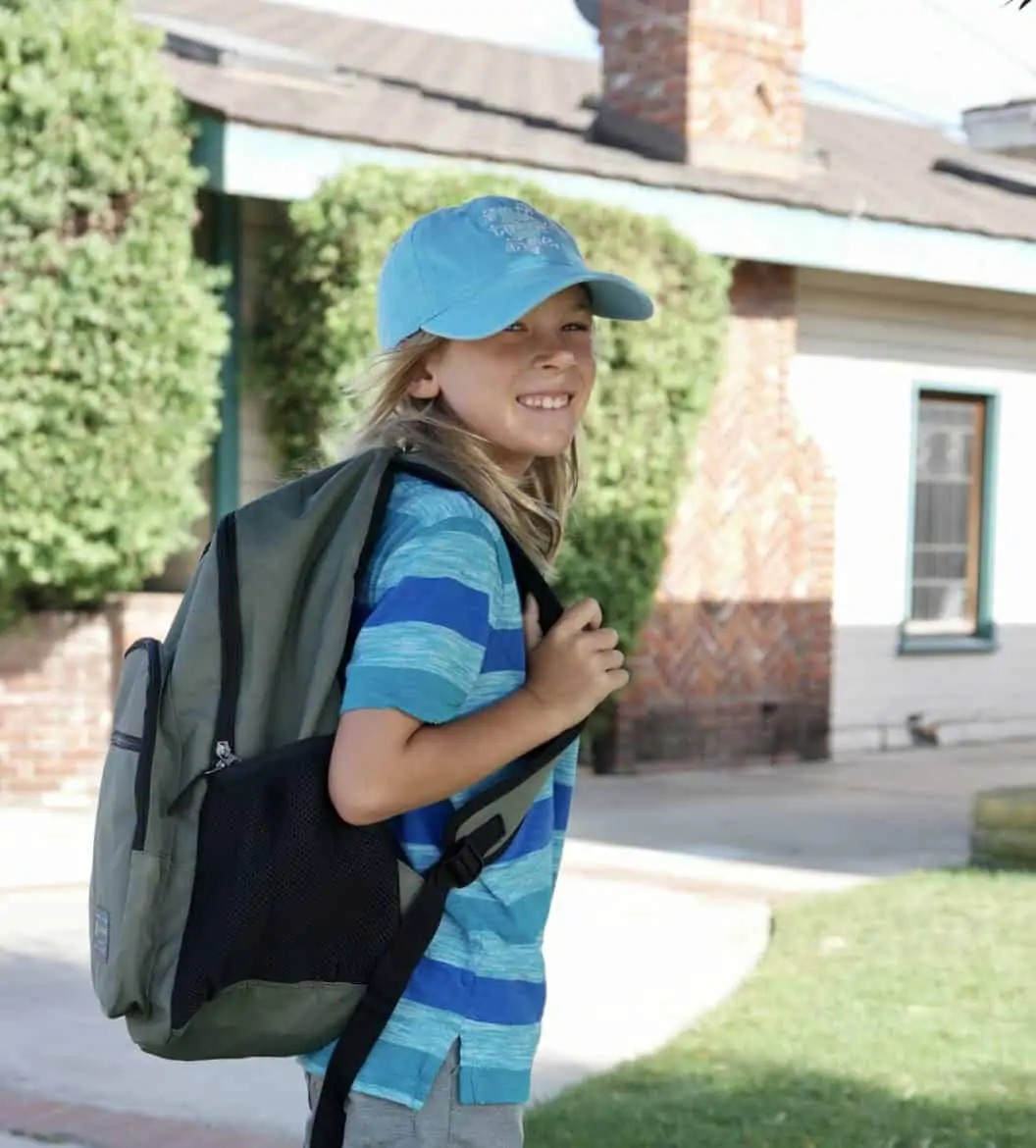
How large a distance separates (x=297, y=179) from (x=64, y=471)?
6.46 ft

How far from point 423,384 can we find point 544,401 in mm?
146

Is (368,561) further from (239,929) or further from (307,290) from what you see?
(307,290)

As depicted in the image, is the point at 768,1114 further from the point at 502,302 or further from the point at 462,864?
the point at 502,302

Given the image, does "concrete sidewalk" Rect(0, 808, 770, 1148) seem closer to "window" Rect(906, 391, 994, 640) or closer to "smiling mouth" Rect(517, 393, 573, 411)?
"smiling mouth" Rect(517, 393, 573, 411)

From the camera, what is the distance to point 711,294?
1173 cm

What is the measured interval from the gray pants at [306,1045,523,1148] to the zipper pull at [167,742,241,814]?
372 millimetres

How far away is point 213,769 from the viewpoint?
2.04 metres

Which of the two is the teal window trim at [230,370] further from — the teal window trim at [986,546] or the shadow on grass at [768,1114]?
the shadow on grass at [768,1114]

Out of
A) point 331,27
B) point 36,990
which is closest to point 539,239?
point 36,990

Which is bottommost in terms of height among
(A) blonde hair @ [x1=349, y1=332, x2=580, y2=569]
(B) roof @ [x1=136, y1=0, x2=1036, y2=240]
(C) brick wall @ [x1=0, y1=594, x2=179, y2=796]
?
(C) brick wall @ [x1=0, y1=594, x2=179, y2=796]

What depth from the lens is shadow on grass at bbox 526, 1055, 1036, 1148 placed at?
15.1ft

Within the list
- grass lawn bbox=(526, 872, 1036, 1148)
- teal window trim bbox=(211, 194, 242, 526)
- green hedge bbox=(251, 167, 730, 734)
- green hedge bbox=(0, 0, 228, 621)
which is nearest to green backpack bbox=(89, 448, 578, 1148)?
grass lawn bbox=(526, 872, 1036, 1148)

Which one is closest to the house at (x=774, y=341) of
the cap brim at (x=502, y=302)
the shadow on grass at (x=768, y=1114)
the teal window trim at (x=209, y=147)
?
the teal window trim at (x=209, y=147)

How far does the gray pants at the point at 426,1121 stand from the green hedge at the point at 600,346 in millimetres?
8090
